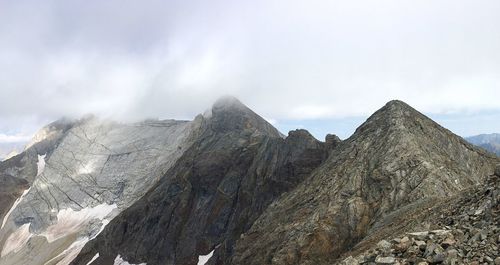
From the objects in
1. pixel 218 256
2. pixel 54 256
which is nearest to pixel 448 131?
pixel 218 256

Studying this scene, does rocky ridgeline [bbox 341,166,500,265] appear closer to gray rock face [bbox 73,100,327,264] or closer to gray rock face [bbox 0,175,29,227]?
gray rock face [bbox 73,100,327,264]

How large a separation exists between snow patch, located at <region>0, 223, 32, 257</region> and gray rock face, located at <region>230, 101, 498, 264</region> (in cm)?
11132

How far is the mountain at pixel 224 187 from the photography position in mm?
44250

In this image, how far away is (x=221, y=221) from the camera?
3268 inches

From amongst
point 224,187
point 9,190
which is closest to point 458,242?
point 224,187

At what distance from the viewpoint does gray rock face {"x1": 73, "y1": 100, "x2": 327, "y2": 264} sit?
74.8m

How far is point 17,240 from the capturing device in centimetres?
14575

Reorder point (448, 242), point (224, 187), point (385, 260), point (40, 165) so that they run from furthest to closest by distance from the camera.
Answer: point (40, 165) → point (224, 187) → point (385, 260) → point (448, 242)

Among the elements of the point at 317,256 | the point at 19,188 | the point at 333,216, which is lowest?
the point at 317,256

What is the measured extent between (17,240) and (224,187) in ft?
290

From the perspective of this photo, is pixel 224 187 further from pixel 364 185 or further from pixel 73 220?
pixel 73 220

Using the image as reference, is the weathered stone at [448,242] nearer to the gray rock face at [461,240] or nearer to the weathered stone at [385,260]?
the gray rock face at [461,240]

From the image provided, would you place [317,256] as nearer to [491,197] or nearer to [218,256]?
[491,197]

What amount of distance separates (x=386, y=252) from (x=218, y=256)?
183 feet
